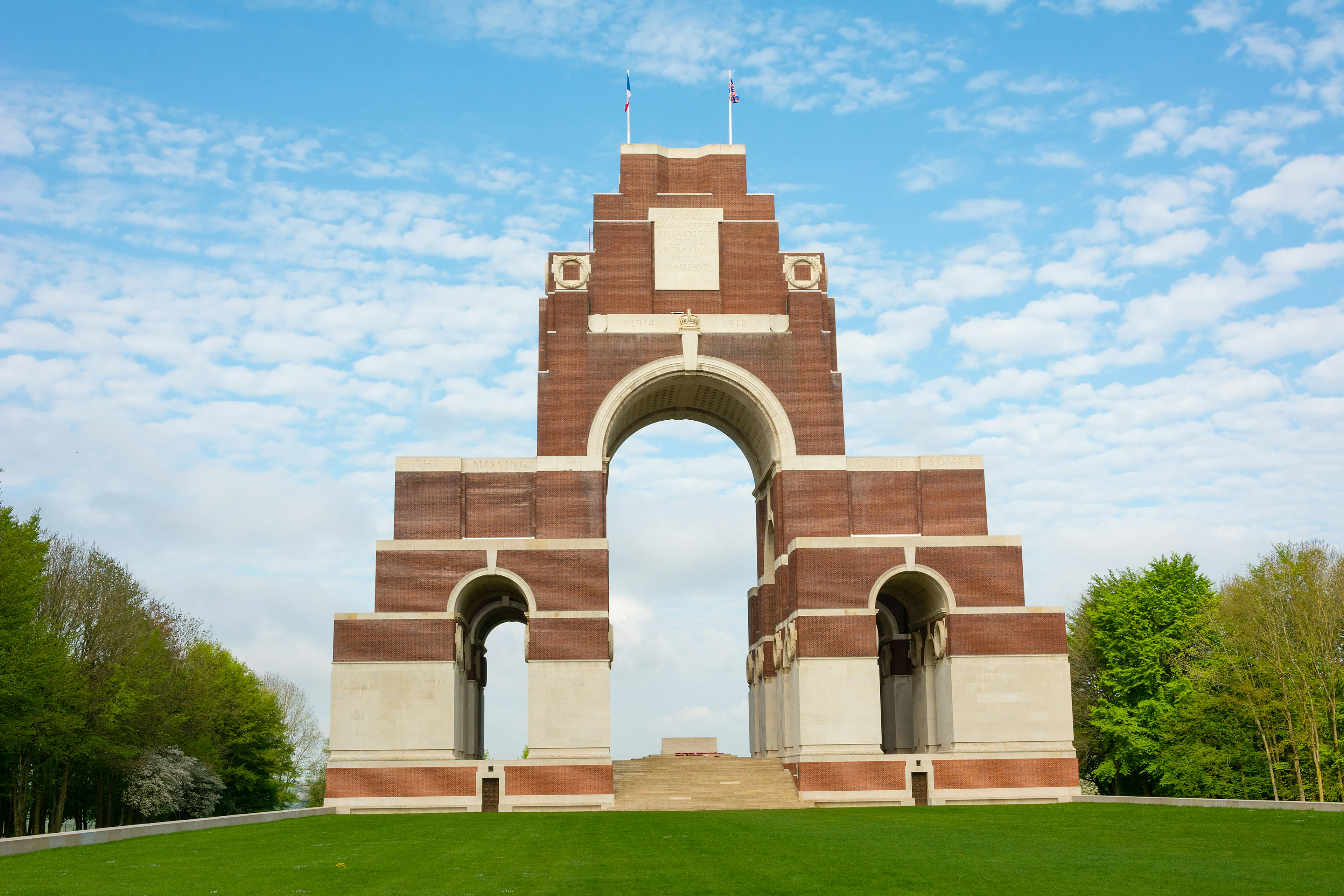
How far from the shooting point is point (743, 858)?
20500 mm

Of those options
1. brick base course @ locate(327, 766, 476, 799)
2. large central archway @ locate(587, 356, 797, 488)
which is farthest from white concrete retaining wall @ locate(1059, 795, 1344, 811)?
brick base course @ locate(327, 766, 476, 799)

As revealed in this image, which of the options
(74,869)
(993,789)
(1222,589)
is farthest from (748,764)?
(74,869)

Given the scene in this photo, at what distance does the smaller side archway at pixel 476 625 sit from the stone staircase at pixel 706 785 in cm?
600

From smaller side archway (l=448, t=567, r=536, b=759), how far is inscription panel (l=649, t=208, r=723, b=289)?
12.6 m

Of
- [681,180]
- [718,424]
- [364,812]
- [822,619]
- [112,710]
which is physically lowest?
[364,812]

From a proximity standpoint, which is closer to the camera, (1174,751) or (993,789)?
(993,789)

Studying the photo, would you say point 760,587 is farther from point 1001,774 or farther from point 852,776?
point 1001,774

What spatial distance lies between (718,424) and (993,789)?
718 inches

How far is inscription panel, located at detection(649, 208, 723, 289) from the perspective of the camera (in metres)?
46.0

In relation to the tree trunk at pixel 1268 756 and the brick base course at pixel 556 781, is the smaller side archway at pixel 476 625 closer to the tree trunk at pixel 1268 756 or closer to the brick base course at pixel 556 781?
the brick base course at pixel 556 781

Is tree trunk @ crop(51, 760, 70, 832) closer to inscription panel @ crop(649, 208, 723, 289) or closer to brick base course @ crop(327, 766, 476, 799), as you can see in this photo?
brick base course @ crop(327, 766, 476, 799)

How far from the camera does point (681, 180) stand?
48219 mm

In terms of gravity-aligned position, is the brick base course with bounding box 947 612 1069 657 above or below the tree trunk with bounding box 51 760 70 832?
above

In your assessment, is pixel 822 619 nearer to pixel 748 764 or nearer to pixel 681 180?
pixel 748 764
